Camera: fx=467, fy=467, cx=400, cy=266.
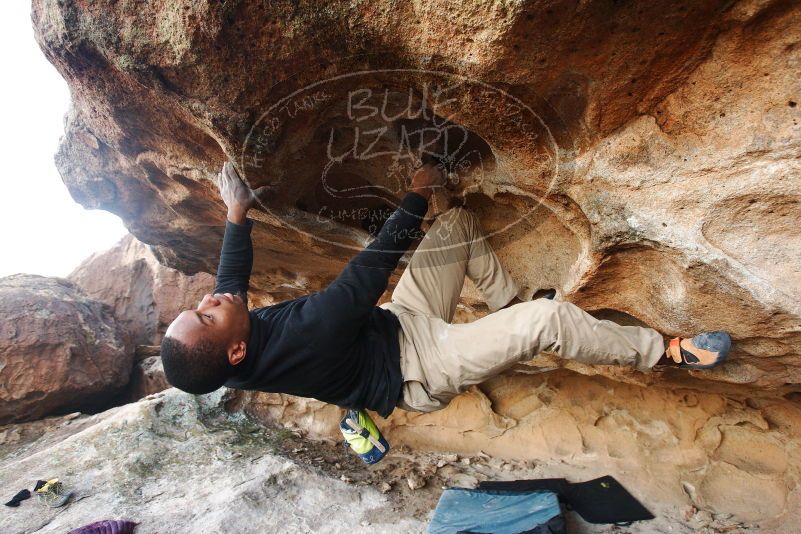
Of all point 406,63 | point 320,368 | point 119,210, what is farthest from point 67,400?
point 406,63

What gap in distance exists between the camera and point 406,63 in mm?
1865

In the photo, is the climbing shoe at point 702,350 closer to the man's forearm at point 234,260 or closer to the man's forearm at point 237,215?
the man's forearm at point 234,260

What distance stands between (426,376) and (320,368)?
530mm

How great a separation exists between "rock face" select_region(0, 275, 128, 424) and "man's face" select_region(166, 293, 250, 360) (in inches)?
168

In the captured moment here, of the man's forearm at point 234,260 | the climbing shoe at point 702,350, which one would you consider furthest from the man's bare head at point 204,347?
the climbing shoe at point 702,350

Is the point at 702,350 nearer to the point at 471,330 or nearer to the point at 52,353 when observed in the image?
the point at 471,330

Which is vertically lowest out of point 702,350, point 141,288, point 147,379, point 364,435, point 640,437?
point 147,379

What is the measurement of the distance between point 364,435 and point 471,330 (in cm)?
91

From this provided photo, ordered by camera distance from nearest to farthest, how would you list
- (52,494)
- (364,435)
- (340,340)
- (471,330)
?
(340,340) → (471,330) → (364,435) → (52,494)

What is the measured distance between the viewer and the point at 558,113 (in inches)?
76.1

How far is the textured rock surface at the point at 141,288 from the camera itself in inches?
307

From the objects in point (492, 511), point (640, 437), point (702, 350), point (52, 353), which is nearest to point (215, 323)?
point (702, 350)

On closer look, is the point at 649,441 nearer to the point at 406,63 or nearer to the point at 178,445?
the point at 406,63

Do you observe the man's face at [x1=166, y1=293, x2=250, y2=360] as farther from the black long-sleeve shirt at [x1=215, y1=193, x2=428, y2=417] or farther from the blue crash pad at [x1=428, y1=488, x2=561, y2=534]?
the blue crash pad at [x1=428, y1=488, x2=561, y2=534]
